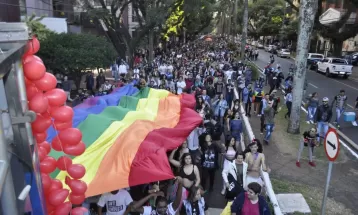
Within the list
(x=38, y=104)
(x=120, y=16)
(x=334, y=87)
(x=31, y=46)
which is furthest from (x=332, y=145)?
(x=120, y=16)

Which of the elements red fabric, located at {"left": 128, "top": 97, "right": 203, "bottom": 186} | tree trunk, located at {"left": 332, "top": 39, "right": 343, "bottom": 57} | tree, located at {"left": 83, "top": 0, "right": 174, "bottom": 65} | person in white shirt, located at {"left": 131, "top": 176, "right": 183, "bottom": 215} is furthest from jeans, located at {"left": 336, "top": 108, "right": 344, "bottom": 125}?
tree trunk, located at {"left": 332, "top": 39, "right": 343, "bottom": 57}

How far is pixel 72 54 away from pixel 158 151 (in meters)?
12.2

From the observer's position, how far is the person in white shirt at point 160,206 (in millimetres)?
4559

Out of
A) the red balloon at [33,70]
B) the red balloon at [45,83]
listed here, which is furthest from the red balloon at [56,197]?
the red balloon at [33,70]

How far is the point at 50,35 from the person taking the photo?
18156mm

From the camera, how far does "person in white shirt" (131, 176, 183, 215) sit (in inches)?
179

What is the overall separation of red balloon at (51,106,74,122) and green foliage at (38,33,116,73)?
14205 millimetres

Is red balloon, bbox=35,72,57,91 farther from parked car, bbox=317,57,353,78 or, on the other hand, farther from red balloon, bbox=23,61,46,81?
parked car, bbox=317,57,353,78

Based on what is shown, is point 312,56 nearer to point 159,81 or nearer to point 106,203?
point 159,81

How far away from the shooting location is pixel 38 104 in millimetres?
2887

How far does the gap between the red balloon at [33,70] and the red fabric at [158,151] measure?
300 centimetres

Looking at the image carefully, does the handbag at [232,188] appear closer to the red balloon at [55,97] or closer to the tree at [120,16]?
the red balloon at [55,97]

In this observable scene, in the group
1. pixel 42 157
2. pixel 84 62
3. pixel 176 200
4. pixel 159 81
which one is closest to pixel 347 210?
pixel 176 200

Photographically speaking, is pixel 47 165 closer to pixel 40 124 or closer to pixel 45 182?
pixel 45 182
